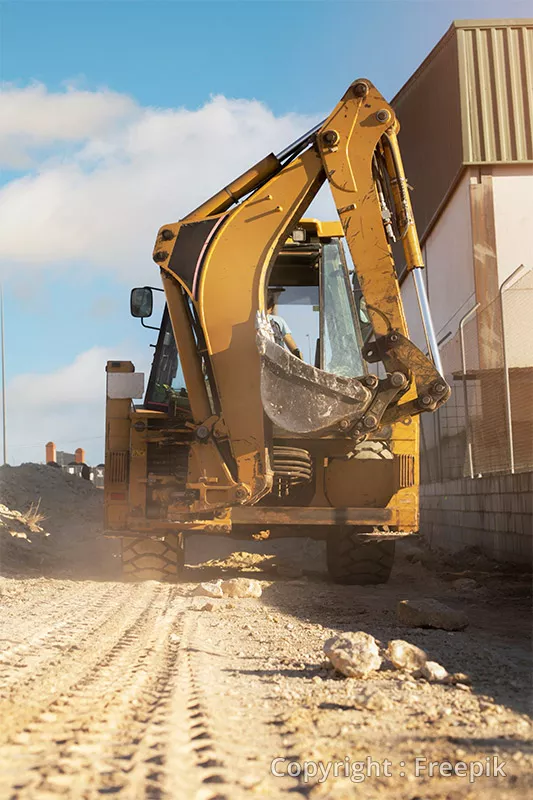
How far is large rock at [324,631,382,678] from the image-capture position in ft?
13.5

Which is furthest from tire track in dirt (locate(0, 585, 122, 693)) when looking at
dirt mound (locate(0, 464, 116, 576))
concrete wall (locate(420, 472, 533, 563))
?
concrete wall (locate(420, 472, 533, 563))

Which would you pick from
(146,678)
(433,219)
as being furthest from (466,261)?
(146,678)

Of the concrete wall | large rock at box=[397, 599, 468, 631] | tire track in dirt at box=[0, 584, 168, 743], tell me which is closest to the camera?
tire track in dirt at box=[0, 584, 168, 743]

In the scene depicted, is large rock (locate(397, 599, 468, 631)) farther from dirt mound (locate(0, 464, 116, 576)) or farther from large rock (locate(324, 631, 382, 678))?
dirt mound (locate(0, 464, 116, 576))

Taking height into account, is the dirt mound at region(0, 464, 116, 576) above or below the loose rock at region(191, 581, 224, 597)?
above

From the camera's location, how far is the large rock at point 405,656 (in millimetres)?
4262

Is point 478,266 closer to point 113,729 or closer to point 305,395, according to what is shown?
point 305,395

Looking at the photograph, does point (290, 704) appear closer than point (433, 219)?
Yes

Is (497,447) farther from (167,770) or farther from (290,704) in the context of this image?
(167,770)

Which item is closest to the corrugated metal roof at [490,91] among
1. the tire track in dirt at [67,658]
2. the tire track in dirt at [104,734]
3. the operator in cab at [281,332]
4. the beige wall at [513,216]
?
the beige wall at [513,216]

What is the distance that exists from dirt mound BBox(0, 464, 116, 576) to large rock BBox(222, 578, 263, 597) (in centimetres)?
341

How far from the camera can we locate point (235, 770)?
8.75 feet

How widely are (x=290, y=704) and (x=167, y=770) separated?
1068mm

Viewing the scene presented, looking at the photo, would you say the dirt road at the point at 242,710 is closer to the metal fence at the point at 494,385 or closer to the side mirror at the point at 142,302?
the metal fence at the point at 494,385
